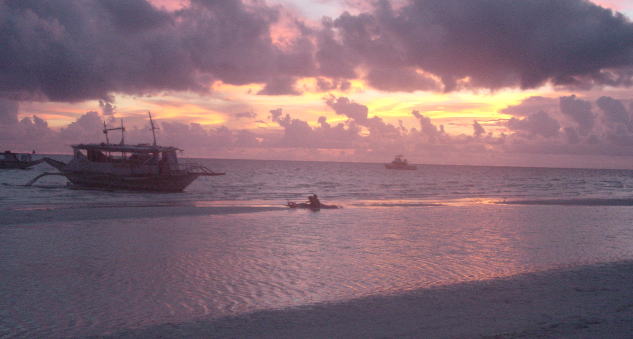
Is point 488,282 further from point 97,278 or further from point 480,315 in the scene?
point 97,278

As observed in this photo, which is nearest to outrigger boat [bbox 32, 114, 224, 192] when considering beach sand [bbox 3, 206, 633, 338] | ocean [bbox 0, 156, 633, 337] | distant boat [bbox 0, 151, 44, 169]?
ocean [bbox 0, 156, 633, 337]

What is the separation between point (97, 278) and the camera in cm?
1158

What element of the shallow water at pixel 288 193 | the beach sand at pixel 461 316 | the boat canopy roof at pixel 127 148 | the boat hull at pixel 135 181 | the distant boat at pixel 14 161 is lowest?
the shallow water at pixel 288 193

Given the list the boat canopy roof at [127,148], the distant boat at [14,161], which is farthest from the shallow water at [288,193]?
the distant boat at [14,161]

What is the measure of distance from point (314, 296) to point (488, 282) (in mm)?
4357

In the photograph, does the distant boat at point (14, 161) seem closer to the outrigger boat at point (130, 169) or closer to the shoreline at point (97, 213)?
the outrigger boat at point (130, 169)

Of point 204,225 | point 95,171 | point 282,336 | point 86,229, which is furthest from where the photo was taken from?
point 95,171

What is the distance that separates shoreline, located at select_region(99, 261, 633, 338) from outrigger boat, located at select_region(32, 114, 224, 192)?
3961 cm

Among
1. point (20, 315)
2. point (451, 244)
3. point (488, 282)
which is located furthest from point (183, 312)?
point (451, 244)

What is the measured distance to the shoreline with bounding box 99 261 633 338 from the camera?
301 inches

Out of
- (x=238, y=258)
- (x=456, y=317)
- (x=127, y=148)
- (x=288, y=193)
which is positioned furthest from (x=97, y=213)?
(x=288, y=193)

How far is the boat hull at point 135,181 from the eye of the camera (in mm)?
46125

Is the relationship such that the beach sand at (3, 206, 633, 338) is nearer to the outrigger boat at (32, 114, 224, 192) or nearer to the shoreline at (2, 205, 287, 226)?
the shoreline at (2, 205, 287, 226)

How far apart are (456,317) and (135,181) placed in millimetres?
42688
